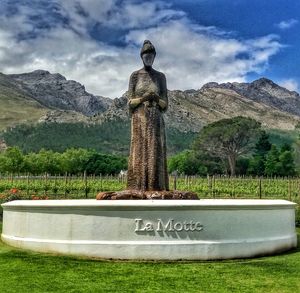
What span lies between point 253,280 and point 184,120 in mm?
116444

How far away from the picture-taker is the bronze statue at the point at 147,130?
31.9ft

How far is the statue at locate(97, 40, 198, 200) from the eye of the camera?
970 cm

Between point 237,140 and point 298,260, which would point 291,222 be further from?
point 237,140

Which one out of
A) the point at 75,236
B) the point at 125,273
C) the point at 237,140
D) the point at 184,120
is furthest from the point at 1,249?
the point at 184,120

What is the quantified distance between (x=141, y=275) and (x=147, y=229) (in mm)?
1061

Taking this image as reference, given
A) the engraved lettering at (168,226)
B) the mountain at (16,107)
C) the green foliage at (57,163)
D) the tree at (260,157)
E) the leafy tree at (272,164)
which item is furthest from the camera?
the mountain at (16,107)

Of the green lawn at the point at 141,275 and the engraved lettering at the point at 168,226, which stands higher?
the engraved lettering at the point at 168,226

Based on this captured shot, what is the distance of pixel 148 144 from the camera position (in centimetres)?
978

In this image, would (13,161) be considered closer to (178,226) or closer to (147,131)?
(147,131)

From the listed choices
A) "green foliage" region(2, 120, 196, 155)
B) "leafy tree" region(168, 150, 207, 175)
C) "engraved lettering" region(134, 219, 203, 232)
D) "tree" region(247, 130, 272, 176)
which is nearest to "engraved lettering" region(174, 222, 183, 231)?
"engraved lettering" region(134, 219, 203, 232)

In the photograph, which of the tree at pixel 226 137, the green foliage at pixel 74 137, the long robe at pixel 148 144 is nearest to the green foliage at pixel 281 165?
the tree at pixel 226 137

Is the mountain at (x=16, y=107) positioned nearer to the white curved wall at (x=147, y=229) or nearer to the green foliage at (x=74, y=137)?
the green foliage at (x=74, y=137)

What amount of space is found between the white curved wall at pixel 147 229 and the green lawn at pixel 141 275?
221 mm

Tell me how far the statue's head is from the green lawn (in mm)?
4401
